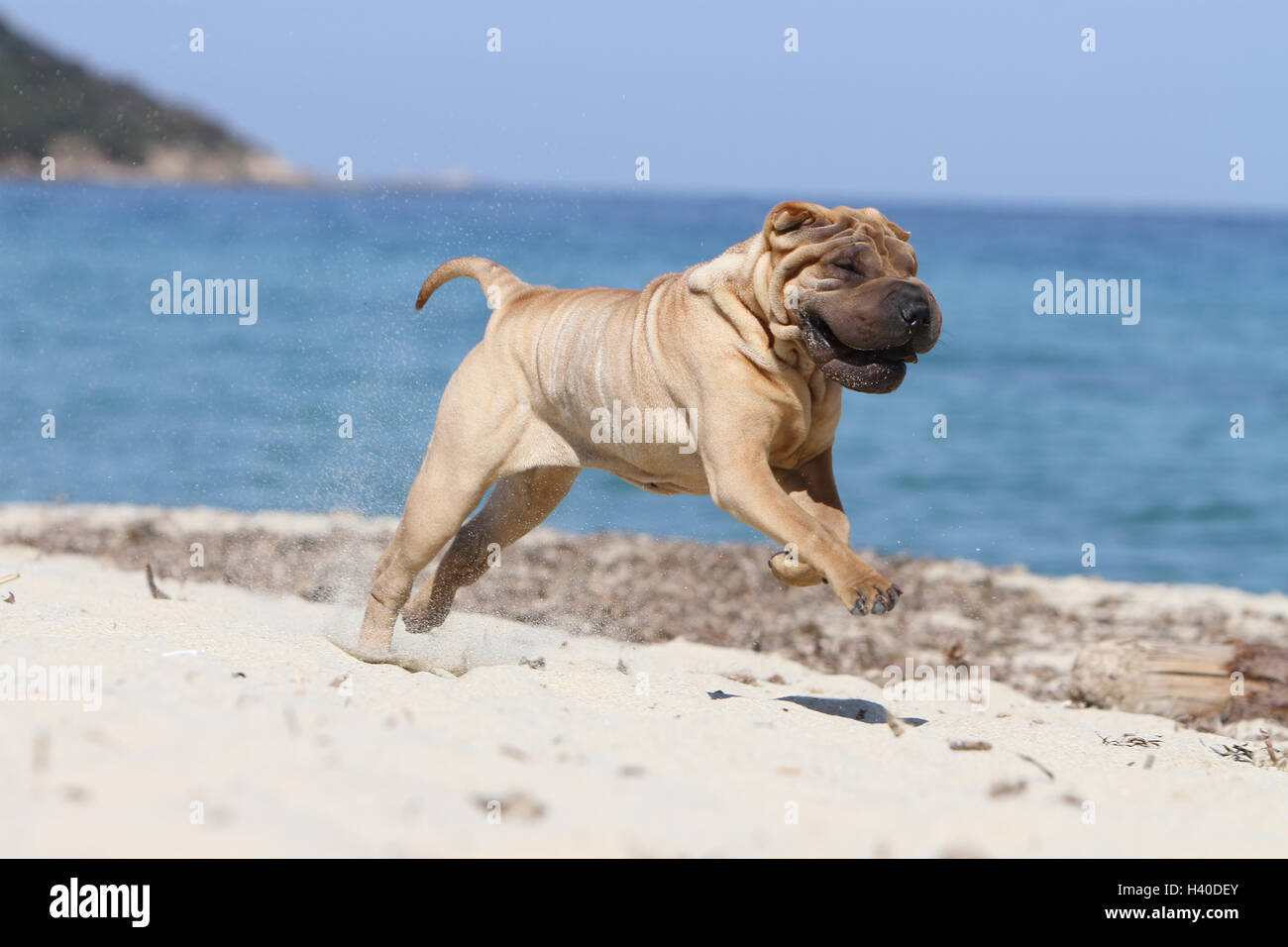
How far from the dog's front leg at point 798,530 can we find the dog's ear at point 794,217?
2.90 ft

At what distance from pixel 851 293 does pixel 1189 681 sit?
3.11 meters

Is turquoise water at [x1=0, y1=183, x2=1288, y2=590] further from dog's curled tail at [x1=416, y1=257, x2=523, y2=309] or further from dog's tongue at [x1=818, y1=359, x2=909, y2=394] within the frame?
dog's tongue at [x1=818, y1=359, x2=909, y2=394]

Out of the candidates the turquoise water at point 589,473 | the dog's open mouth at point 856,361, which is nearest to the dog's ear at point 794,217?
the dog's open mouth at point 856,361

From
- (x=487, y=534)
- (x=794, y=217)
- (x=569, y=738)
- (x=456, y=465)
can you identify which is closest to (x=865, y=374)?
(x=794, y=217)

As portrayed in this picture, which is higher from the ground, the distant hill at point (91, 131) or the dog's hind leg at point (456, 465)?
the distant hill at point (91, 131)

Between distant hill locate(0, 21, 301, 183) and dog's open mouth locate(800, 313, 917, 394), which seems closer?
dog's open mouth locate(800, 313, 917, 394)

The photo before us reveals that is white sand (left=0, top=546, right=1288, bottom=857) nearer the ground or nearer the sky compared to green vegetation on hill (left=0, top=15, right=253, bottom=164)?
nearer the ground

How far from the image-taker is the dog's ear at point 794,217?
4949 mm

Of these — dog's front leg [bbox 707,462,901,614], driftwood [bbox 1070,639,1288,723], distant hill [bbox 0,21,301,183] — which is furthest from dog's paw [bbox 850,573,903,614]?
distant hill [bbox 0,21,301,183]

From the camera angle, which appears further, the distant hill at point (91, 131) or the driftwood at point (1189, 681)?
the distant hill at point (91, 131)

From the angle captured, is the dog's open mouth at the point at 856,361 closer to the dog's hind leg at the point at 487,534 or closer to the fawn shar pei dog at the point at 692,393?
the fawn shar pei dog at the point at 692,393

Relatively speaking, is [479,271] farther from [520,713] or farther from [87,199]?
[87,199]

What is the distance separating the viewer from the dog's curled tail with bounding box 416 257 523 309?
6.31 metres
